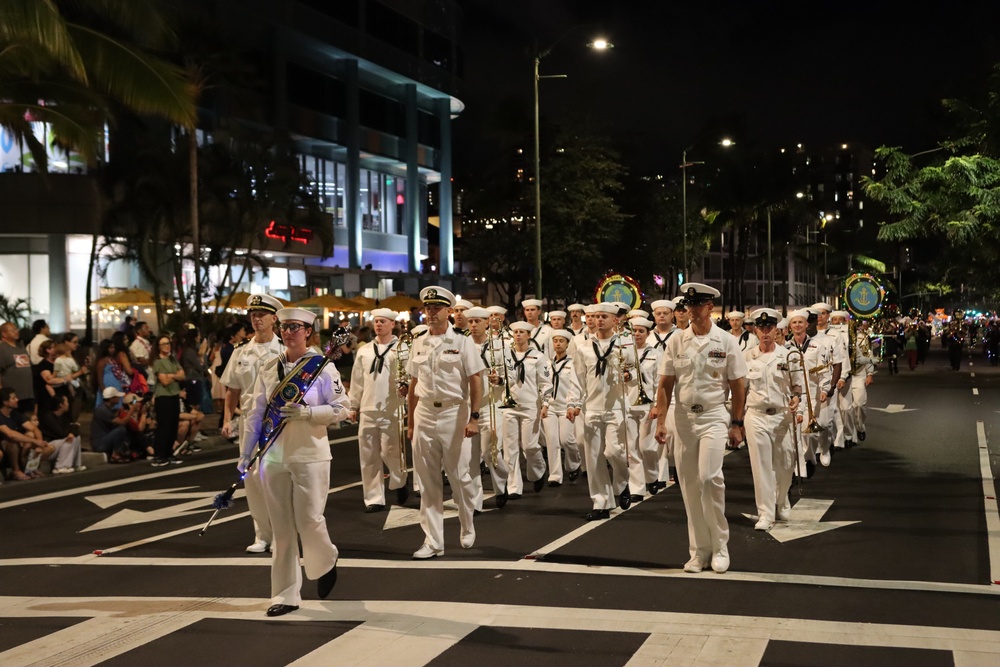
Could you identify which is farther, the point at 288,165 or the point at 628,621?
the point at 288,165

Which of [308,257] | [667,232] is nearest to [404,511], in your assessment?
[308,257]

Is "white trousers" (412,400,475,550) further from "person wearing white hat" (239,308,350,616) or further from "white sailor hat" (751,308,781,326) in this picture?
"white sailor hat" (751,308,781,326)

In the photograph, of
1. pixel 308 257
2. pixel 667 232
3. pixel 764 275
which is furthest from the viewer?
pixel 764 275

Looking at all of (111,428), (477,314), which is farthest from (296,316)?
(111,428)

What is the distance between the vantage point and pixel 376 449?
1271cm

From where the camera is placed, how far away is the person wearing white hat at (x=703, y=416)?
29.9 feet

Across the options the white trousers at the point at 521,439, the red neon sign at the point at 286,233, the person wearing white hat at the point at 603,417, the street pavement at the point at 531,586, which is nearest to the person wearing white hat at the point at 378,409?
the street pavement at the point at 531,586

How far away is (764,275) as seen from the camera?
13225cm

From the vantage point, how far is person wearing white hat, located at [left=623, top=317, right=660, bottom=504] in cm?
1300

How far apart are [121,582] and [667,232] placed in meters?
54.9

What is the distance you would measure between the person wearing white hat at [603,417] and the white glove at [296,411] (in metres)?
4.66

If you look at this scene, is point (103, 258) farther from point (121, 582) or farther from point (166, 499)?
point (121, 582)

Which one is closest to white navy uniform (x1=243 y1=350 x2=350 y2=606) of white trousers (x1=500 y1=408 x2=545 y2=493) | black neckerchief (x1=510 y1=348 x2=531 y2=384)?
white trousers (x1=500 y1=408 x2=545 y2=493)

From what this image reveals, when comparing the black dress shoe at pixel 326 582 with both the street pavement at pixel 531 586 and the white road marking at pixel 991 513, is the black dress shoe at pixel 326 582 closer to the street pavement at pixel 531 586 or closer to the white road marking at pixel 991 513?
the street pavement at pixel 531 586
